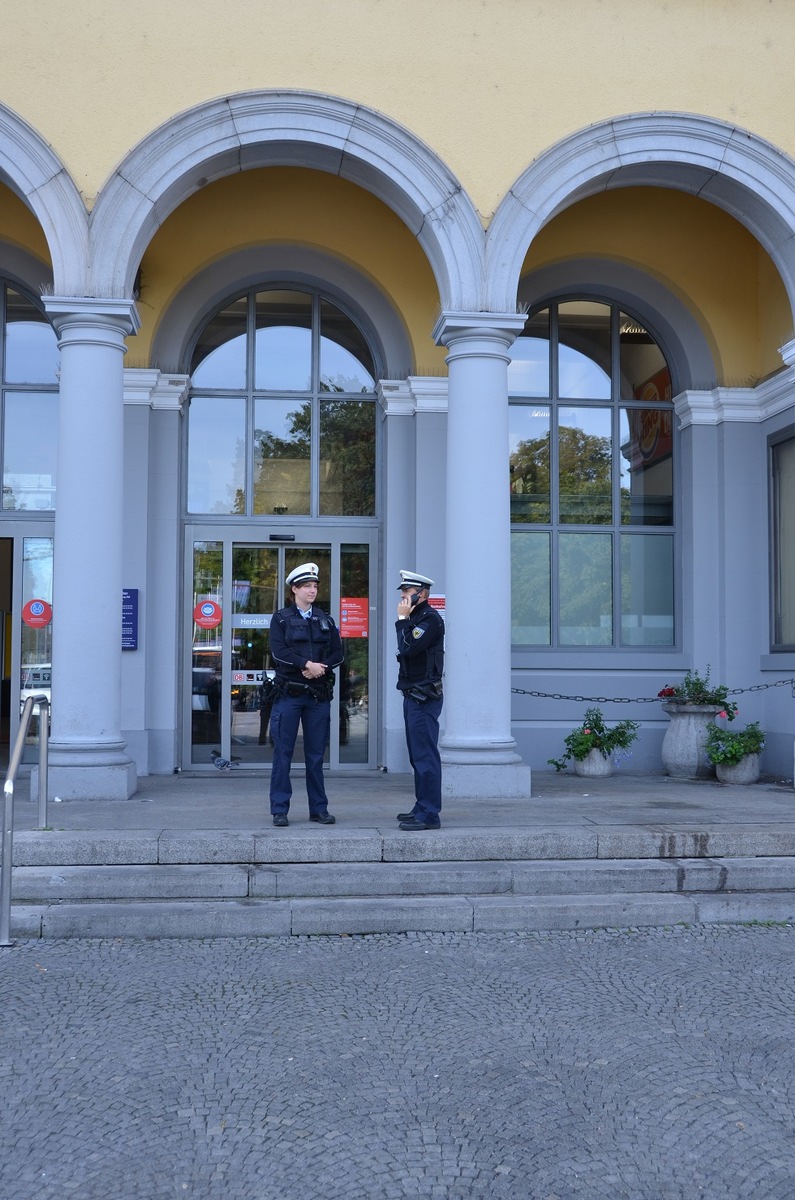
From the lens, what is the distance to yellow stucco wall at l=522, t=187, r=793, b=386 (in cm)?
1137

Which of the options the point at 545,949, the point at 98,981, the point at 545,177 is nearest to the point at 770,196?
the point at 545,177

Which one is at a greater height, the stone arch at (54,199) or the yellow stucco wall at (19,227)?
the yellow stucco wall at (19,227)

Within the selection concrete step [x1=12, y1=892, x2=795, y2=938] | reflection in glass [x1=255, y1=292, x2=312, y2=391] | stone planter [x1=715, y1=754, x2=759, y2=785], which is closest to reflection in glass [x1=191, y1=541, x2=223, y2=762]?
reflection in glass [x1=255, y1=292, x2=312, y2=391]

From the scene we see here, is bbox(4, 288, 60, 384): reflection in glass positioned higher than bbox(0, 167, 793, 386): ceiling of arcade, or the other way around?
bbox(0, 167, 793, 386): ceiling of arcade

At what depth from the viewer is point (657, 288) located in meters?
11.7

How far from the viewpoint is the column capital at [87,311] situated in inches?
346

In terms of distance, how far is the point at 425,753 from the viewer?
7727mm

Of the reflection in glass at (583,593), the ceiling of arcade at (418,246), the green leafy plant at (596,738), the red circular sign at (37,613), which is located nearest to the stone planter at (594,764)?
the green leafy plant at (596,738)

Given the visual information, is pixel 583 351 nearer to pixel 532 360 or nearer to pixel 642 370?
pixel 532 360

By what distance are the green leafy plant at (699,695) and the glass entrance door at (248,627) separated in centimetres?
294

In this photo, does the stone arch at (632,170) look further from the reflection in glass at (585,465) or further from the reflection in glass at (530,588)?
the reflection in glass at (530,588)

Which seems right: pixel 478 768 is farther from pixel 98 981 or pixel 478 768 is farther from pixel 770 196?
pixel 770 196

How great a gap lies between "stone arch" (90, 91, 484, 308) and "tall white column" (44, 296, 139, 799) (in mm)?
398

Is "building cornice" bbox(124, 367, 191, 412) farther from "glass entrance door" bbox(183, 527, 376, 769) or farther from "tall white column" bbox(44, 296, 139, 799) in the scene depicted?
"tall white column" bbox(44, 296, 139, 799)
